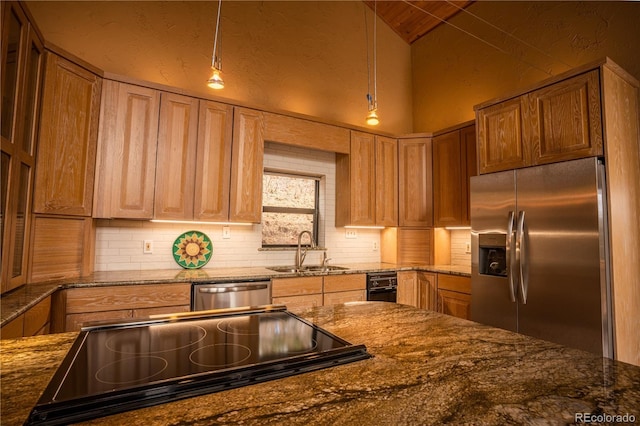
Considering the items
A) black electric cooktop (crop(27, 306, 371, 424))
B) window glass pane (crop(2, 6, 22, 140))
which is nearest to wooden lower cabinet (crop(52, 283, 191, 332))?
window glass pane (crop(2, 6, 22, 140))

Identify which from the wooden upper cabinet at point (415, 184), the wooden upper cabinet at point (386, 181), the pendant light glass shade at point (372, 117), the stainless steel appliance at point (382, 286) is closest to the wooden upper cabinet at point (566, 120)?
the pendant light glass shade at point (372, 117)

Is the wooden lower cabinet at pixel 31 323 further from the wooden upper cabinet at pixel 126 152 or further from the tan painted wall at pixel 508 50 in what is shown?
the tan painted wall at pixel 508 50

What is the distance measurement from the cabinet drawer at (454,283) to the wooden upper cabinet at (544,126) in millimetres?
1028

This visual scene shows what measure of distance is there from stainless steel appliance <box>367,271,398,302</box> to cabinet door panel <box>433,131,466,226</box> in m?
0.90

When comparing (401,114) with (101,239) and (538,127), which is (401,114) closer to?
(538,127)

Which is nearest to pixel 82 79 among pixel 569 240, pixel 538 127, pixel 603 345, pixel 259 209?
pixel 259 209

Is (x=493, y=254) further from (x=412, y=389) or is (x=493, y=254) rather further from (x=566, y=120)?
(x=412, y=389)

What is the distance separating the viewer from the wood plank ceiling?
4.27 m

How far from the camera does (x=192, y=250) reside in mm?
3188

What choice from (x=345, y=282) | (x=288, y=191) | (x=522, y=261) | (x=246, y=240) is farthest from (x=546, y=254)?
(x=246, y=240)

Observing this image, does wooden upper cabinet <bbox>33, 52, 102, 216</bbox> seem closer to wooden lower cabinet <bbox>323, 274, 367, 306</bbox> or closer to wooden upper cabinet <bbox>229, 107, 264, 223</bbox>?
wooden upper cabinet <bbox>229, 107, 264, 223</bbox>

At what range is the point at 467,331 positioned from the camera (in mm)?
1180

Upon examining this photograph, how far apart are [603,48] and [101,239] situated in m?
4.50

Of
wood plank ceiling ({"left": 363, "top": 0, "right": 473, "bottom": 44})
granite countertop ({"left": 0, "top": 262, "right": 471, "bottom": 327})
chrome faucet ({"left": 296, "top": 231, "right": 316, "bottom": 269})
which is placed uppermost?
wood plank ceiling ({"left": 363, "top": 0, "right": 473, "bottom": 44})
